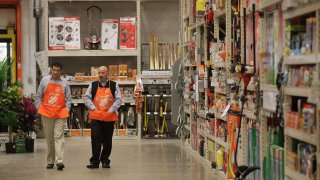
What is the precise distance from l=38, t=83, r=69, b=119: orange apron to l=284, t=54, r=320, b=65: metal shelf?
525 centimetres

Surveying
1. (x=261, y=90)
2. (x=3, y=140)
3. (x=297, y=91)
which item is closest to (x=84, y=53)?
(x=3, y=140)

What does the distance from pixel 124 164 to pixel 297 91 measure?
582 centimetres

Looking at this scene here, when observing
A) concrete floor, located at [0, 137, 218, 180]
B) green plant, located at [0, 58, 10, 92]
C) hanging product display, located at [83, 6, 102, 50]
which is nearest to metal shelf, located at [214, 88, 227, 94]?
concrete floor, located at [0, 137, 218, 180]

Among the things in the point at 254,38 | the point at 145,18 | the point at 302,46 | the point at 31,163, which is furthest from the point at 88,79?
the point at 302,46

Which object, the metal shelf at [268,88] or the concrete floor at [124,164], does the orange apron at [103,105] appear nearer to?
the concrete floor at [124,164]

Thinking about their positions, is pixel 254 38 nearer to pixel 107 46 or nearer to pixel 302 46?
pixel 302 46

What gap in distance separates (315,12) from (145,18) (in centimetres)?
1097

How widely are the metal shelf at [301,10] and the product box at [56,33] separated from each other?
9.81 metres

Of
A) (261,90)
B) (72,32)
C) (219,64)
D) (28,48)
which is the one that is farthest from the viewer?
(28,48)

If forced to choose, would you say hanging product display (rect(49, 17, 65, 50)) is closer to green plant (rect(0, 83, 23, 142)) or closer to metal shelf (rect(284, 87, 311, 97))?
green plant (rect(0, 83, 23, 142))

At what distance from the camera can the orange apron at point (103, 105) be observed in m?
10.3

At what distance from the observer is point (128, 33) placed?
15.2m

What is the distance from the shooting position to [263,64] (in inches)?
267

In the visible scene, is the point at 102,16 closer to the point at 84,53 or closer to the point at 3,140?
the point at 84,53
